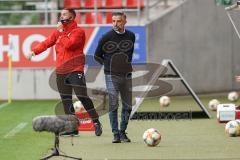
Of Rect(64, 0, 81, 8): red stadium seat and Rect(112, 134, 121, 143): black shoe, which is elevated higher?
Rect(64, 0, 81, 8): red stadium seat

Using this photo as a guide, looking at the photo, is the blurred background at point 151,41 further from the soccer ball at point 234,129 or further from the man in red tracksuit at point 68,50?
the man in red tracksuit at point 68,50

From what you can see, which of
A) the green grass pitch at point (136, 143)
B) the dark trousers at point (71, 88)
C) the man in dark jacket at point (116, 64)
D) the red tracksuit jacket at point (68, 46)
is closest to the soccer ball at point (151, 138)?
the green grass pitch at point (136, 143)

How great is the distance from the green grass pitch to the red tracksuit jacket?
137 cm

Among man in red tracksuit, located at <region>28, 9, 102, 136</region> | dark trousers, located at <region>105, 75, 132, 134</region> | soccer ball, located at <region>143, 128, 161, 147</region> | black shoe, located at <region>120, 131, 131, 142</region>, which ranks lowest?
black shoe, located at <region>120, 131, 131, 142</region>

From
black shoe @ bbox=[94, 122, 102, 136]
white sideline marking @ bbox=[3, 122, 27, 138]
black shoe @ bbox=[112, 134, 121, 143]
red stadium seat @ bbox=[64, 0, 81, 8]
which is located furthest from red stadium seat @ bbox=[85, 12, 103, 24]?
black shoe @ bbox=[112, 134, 121, 143]

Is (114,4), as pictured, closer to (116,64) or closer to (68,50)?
(68,50)

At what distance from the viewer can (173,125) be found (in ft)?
62.3

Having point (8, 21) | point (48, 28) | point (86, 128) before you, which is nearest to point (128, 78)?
point (86, 128)

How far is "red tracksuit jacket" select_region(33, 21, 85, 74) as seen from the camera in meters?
15.5

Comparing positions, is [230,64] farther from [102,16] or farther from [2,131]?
[2,131]

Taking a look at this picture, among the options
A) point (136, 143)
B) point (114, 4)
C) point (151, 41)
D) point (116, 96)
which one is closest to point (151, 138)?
point (136, 143)

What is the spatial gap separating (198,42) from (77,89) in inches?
515

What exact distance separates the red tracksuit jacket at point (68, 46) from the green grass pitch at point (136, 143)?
1.37 meters

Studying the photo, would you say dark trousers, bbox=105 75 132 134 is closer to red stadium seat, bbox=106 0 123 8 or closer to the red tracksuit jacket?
the red tracksuit jacket
